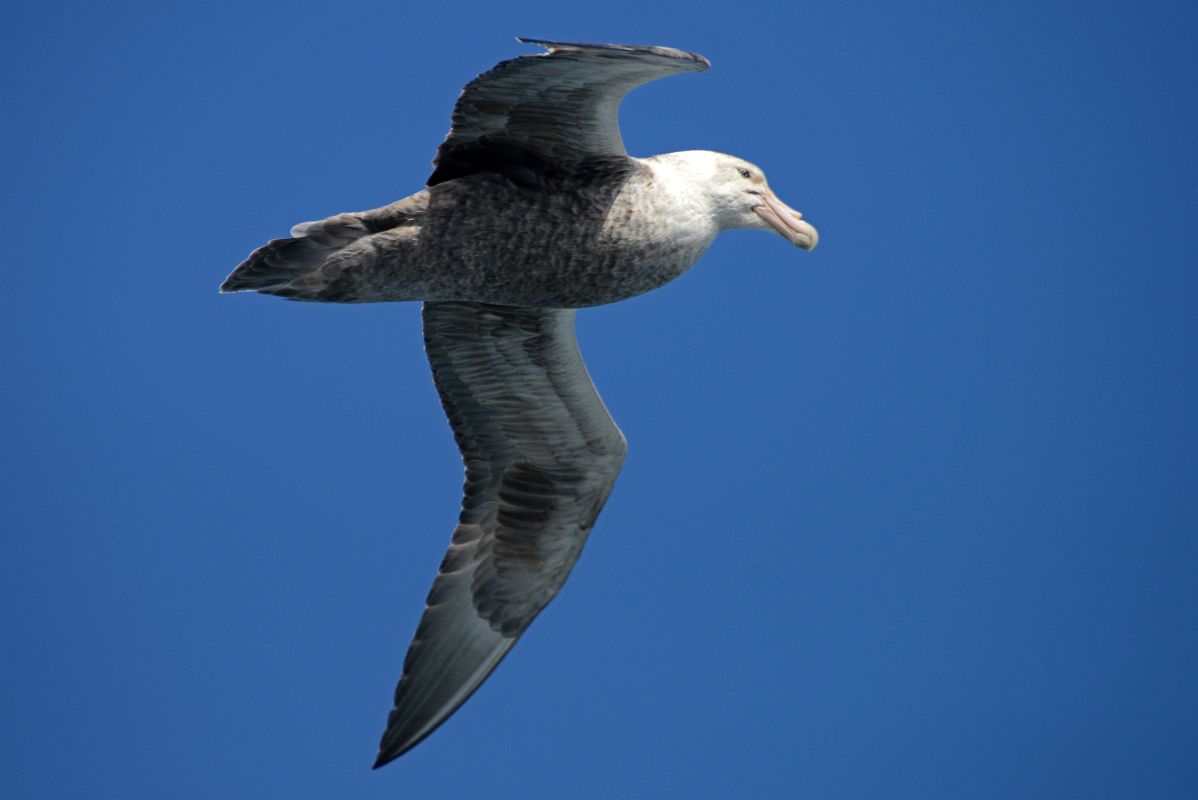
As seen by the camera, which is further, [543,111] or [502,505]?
[502,505]

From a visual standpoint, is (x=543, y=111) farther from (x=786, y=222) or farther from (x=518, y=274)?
(x=786, y=222)

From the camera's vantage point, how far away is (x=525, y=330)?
11625mm

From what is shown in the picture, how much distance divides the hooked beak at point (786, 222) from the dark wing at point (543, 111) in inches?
47.0

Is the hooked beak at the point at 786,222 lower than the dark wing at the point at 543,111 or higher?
lower

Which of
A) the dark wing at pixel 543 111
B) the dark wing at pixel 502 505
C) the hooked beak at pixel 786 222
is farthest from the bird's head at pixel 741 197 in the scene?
the dark wing at pixel 502 505

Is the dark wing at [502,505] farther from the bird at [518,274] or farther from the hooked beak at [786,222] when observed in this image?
the hooked beak at [786,222]

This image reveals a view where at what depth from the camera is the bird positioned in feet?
32.8

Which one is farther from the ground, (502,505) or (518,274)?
(518,274)

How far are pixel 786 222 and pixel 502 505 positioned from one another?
9.54 feet

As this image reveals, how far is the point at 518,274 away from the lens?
34.2 feet

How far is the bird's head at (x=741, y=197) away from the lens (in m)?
10.9

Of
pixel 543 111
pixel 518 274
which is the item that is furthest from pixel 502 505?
pixel 543 111

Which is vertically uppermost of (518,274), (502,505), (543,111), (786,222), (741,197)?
(543,111)

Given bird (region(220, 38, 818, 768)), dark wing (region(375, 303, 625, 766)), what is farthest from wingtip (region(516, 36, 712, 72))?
dark wing (region(375, 303, 625, 766))
